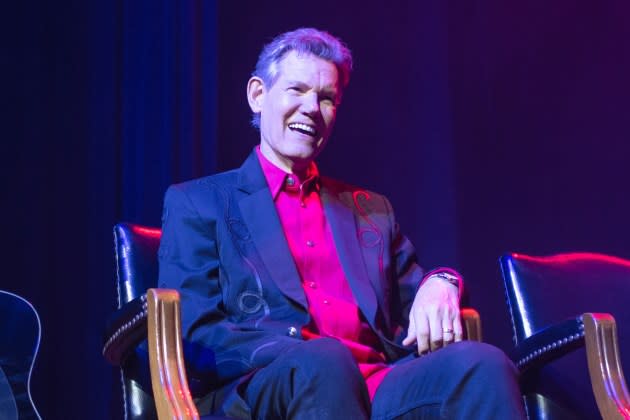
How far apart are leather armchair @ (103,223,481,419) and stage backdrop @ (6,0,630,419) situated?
0.51 metres

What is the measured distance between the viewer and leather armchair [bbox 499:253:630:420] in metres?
1.72

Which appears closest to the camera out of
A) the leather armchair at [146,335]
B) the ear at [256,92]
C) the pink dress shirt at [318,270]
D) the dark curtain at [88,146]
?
the leather armchair at [146,335]

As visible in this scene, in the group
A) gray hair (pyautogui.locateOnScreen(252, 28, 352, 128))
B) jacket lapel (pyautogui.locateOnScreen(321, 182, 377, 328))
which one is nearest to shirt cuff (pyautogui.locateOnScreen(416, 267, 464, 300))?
jacket lapel (pyautogui.locateOnScreen(321, 182, 377, 328))

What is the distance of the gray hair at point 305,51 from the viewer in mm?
2039

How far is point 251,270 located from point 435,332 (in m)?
0.37

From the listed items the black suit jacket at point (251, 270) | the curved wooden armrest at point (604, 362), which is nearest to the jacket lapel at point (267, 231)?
the black suit jacket at point (251, 270)

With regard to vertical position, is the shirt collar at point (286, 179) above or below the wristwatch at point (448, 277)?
above

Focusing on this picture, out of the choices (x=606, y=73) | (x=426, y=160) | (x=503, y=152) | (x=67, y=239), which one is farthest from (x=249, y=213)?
(x=606, y=73)

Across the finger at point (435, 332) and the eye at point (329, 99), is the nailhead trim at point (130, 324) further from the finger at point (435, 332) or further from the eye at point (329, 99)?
the eye at point (329, 99)

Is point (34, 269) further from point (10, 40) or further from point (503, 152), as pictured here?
point (503, 152)

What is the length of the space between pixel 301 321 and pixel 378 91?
5.03ft

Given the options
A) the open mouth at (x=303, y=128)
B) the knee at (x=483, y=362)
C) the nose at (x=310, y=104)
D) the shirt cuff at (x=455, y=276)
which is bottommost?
the knee at (x=483, y=362)

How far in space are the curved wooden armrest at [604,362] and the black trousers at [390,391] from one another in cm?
28

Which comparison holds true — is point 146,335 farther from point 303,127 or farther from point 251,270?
point 303,127
